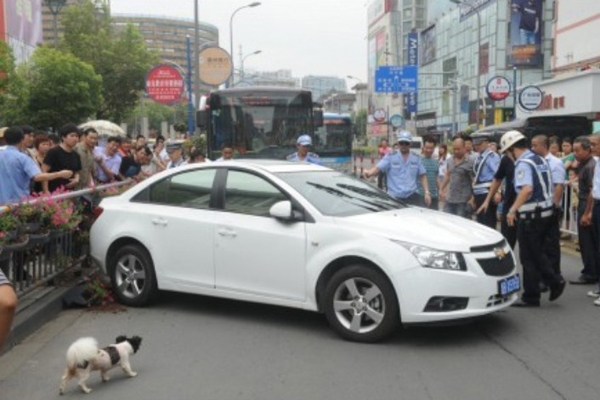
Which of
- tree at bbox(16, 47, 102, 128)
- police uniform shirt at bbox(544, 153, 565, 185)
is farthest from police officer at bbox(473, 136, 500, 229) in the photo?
tree at bbox(16, 47, 102, 128)

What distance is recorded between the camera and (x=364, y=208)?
654 cm

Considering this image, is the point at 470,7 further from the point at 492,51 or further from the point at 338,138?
the point at 338,138

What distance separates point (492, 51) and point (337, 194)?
2274 inches

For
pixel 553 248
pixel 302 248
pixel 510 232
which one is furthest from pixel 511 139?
pixel 302 248

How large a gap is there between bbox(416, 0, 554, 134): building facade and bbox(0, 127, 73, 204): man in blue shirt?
4466 cm

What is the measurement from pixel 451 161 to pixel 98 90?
26.7 meters

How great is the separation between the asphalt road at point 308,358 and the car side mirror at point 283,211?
41.1 inches

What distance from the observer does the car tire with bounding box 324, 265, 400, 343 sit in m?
5.69

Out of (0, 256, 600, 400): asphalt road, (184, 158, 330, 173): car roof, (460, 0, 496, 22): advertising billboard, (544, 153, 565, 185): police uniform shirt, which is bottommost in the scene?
(0, 256, 600, 400): asphalt road

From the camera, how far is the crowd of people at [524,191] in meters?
7.05

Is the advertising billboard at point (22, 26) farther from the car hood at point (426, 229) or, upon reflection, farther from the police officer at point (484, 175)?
the car hood at point (426, 229)

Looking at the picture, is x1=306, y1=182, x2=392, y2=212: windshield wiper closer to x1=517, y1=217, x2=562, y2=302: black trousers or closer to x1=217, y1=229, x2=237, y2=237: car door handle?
x1=217, y1=229, x2=237, y2=237: car door handle

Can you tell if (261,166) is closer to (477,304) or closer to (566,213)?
(477,304)

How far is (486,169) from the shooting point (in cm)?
933
